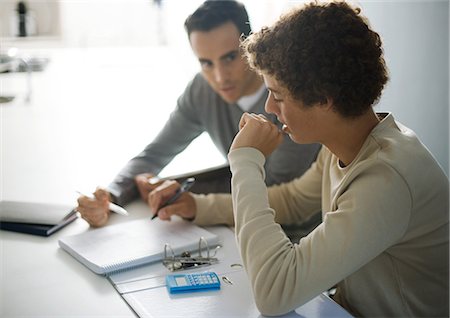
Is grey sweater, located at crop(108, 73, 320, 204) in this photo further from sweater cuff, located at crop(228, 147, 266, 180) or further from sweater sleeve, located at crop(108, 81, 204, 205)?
sweater cuff, located at crop(228, 147, 266, 180)

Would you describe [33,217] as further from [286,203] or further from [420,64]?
[420,64]

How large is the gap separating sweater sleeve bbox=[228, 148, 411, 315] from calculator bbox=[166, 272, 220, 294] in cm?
10

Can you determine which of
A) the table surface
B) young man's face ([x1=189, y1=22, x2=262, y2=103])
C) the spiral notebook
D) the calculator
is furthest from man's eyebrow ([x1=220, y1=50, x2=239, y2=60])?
the calculator

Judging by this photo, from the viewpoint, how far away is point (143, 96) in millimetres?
3549

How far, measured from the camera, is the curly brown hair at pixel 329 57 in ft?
3.56

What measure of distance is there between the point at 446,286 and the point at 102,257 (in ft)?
2.23

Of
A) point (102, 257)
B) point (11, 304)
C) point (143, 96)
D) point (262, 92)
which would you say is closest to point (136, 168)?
point (262, 92)

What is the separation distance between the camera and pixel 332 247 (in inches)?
39.6

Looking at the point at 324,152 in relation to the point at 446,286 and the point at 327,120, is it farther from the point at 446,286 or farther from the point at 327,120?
the point at 446,286

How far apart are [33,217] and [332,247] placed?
2.59 ft

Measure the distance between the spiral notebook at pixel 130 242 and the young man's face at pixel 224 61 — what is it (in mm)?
497

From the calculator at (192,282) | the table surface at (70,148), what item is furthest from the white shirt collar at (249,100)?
the calculator at (192,282)

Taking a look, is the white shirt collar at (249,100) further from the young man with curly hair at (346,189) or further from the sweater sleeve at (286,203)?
the young man with curly hair at (346,189)

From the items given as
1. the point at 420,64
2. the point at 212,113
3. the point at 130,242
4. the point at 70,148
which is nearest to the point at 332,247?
the point at 130,242
